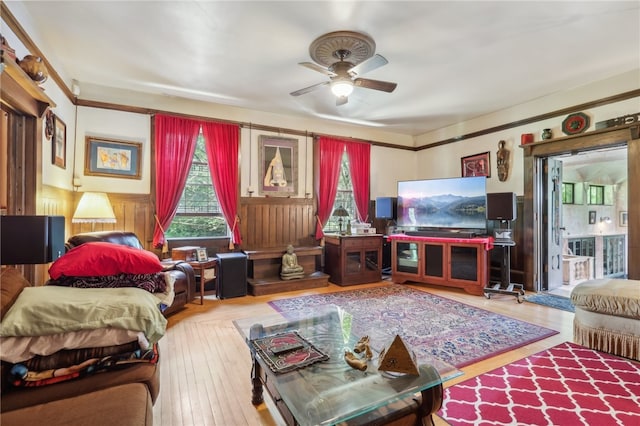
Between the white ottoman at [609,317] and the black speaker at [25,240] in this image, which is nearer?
the black speaker at [25,240]

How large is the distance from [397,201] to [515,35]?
10.1ft

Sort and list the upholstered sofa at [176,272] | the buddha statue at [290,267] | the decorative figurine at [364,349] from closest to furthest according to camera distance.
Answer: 1. the decorative figurine at [364,349]
2. the upholstered sofa at [176,272]
3. the buddha statue at [290,267]

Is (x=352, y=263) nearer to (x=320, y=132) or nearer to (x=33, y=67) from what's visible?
(x=320, y=132)

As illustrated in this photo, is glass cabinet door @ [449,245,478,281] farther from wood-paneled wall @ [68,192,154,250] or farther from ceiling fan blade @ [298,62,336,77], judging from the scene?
wood-paneled wall @ [68,192,154,250]

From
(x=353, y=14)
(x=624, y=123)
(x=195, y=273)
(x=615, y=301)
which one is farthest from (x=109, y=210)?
(x=624, y=123)

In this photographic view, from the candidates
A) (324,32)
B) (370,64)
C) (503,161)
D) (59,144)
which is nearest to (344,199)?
(503,161)

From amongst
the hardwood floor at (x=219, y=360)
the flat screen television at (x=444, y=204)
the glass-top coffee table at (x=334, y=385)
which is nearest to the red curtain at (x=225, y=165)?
the hardwood floor at (x=219, y=360)

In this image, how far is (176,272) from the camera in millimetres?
3555

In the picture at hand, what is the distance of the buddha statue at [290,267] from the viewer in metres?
4.65

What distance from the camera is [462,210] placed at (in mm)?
4691

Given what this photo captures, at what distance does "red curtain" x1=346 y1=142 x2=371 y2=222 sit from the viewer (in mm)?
5738

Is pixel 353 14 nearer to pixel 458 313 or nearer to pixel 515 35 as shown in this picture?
pixel 515 35

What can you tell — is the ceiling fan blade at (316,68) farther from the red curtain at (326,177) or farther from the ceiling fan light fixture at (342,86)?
the red curtain at (326,177)

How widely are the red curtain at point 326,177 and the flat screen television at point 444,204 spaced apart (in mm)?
1186
